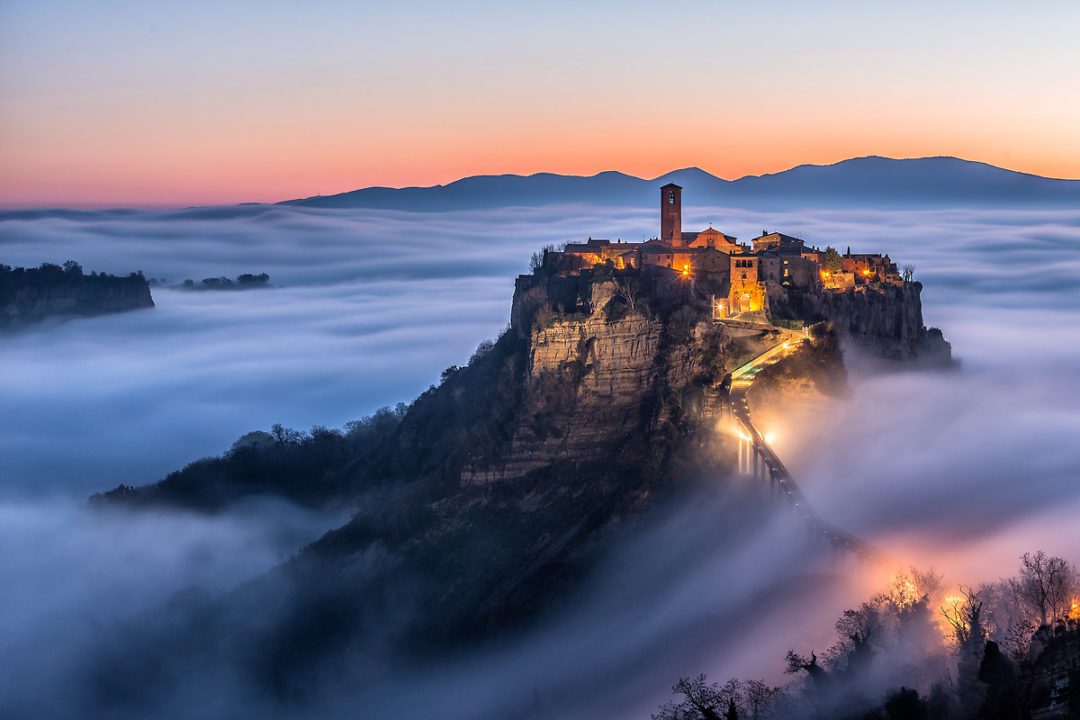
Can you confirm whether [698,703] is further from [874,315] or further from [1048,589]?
[874,315]

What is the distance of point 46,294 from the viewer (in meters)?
156

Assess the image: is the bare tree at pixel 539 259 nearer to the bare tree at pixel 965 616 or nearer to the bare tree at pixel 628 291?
the bare tree at pixel 628 291

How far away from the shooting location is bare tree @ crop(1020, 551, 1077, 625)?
3528cm

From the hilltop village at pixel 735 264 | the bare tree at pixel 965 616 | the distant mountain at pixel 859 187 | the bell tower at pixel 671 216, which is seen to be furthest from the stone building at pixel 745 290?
the distant mountain at pixel 859 187

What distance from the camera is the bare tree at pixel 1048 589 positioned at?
35281 mm

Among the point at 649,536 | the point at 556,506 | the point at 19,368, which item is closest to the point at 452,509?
the point at 556,506

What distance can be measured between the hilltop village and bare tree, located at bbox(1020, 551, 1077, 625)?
2197cm

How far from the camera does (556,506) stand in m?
54.2

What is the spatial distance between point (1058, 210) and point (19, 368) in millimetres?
141203

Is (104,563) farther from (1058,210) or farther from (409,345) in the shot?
(1058,210)

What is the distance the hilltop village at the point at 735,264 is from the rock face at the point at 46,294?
11037 cm

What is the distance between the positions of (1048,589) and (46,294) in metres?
144

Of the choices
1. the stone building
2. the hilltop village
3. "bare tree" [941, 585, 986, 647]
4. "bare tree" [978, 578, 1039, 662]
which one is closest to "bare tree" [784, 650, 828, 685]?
"bare tree" [941, 585, 986, 647]

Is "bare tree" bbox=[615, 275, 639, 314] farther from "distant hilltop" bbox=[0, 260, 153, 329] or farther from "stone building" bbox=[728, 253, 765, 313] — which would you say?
"distant hilltop" bbox=[0, 260, 153, 329]
